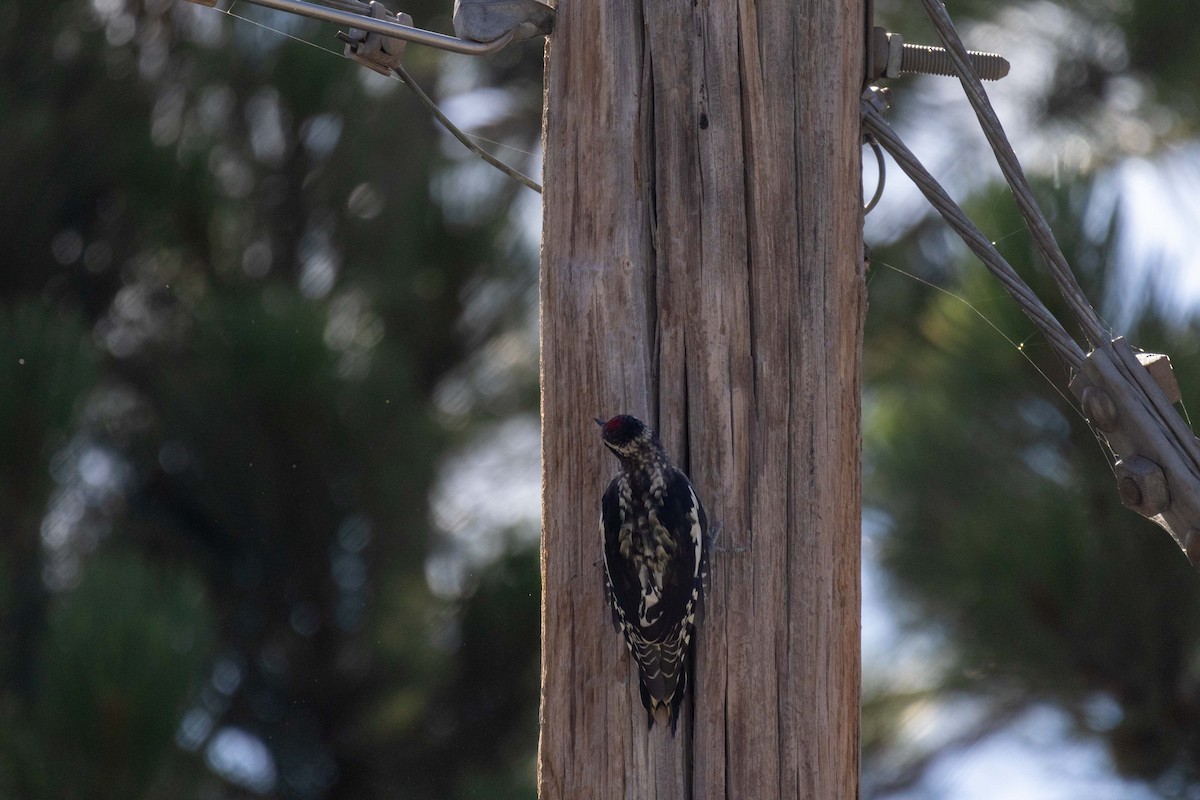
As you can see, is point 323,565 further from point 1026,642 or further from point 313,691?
point 1026,642

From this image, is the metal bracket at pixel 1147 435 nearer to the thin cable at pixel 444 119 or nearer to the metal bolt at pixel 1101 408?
the metal bolt at pixel 1101 408

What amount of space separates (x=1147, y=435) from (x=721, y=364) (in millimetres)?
774

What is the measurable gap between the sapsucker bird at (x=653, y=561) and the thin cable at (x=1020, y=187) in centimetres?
80

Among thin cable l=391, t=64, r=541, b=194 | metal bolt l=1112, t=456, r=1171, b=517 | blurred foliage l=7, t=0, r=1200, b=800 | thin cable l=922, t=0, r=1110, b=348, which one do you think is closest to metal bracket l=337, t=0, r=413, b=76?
thin cable l=391, t=64, r=541, b=194

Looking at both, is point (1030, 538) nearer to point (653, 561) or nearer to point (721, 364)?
point (653, 561)

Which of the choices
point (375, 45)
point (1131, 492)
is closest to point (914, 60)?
point (1131, 492)

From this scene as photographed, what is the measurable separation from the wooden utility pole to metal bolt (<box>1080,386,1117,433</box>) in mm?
437

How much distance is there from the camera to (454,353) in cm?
870

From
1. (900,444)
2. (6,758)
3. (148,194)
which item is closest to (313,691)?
(6,758)

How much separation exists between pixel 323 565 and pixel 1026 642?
3.71 m

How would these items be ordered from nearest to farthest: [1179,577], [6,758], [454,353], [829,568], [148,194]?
[829,568] < [6,758] < [1179,577] < [148,194] < [454,353]

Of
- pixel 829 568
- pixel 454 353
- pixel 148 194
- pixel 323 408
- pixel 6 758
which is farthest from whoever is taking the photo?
pixel 454 353

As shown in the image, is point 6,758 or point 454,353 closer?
point 6,758

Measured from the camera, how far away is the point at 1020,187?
2609 mm
